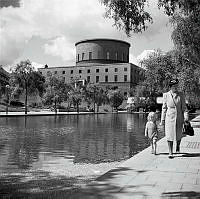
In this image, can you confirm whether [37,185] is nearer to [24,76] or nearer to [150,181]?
[150,181]

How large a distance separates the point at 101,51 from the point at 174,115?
343 feet

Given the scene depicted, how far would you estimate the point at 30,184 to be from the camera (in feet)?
21.3

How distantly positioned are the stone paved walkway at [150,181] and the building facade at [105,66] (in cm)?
10090

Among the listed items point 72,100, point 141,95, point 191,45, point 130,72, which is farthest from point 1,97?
point 191,45

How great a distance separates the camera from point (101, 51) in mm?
111812

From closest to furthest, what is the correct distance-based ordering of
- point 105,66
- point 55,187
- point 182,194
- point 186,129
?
point 182,194 → point 55,187 → point 186,129 → point 105,66

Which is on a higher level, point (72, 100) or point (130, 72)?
point (130, 72)

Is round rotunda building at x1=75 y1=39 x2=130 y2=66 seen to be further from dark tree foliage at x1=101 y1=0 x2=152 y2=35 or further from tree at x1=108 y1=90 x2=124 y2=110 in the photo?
dark tree foliage at x1=101 y1=0 x2=152 y2=35

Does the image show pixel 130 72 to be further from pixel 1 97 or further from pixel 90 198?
pixel 90 198

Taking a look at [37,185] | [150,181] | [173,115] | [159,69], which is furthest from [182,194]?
[159,69]

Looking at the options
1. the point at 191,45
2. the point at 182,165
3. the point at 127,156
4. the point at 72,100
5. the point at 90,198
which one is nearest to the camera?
the point at 90,198

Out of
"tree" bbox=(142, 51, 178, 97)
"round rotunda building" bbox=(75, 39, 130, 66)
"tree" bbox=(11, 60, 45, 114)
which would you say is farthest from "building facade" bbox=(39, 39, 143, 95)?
"tree" bbox=(142, 51, 178, 97)

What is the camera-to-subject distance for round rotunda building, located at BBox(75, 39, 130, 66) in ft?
365

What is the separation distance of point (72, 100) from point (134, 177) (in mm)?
57403
